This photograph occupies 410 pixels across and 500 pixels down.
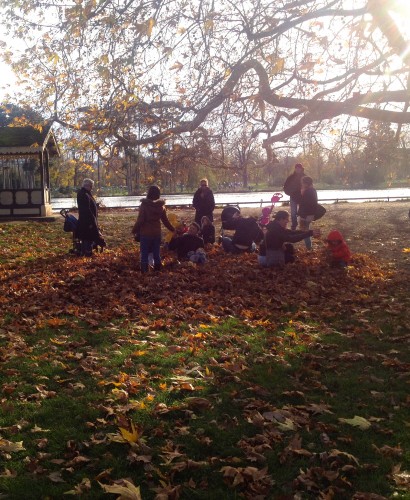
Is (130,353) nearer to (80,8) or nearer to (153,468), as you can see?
(153,468)

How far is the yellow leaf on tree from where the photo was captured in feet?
14.6

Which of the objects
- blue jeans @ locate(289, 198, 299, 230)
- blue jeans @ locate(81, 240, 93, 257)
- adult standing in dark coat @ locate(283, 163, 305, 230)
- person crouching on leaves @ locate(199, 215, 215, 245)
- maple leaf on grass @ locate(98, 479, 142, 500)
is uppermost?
adult standing in dark coat @ locate(283, 163, 305, 230)

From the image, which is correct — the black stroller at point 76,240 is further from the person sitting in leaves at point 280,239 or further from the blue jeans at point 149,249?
the person sitting in leaves at point 280,239

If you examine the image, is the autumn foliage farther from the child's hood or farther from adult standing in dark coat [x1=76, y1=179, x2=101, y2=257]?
adult standing in dark coat [x1=76, y1=179, x2=101, y2=257]

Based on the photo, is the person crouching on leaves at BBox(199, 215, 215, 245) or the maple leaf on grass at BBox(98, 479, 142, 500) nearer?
the maple leaf on grass at BBox(98, 479, 142, 500)

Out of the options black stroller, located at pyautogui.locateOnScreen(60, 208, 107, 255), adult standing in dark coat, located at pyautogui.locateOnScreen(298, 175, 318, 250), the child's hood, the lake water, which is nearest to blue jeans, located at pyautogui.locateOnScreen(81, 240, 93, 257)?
black stroller, located at pyautogui.locateOnScreen(60, 208, 107, 255)

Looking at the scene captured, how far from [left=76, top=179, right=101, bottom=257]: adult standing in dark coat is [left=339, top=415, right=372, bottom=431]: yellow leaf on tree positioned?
9.63 meters

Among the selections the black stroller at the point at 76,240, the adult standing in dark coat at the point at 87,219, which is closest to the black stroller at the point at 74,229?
the black stroller at the point at 76,240

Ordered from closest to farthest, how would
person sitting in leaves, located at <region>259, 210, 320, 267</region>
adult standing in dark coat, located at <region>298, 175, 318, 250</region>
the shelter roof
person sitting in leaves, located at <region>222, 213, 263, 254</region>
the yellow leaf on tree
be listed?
1. the yellow leaf on tree
2. person sitting in leaves, located at <region>259, 210, 320, 267</region>
3. adult standing in dark coat, located at <region>298, 175, 318, 250</region>
4. person sitting in leaves, located at <region>222, 213, 263, 254</region>
5. the shelter roof

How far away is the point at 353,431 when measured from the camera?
14.5ft

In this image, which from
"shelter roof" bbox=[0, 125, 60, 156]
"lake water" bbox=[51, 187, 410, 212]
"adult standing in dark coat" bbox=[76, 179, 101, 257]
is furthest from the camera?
"lake water" bbox=[51, 187, 410, 212]

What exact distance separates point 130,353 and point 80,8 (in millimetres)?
5161

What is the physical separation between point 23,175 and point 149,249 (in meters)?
15.5

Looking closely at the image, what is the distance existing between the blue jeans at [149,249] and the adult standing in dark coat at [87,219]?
7.65 ft
